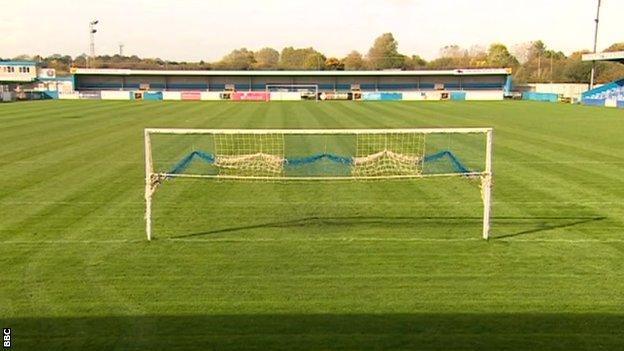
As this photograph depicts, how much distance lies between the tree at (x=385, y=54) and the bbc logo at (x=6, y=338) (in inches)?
5327

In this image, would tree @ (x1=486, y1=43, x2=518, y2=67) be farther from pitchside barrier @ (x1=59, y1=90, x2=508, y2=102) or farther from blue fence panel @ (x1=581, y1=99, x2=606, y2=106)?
blue fence panel @ (x1=581, y1=99, x2=606, y2=106)

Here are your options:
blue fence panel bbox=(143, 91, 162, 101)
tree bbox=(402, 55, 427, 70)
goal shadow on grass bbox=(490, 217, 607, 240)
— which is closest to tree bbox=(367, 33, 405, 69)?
tree bbox=(402, 55, 427, 70)

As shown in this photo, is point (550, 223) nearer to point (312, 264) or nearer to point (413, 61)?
point (312, 264)

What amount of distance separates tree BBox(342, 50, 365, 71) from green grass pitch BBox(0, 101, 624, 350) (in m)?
122

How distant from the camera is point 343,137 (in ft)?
82.3

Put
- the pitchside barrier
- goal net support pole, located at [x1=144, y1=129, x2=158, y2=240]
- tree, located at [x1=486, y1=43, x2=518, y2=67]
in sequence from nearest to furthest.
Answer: goal net support pole, located at [x1=144, y1=129, x2=158, y2=240] → the pitchside barrier → tree, located at [x1=486, y1=43, x2=518, y2=67]

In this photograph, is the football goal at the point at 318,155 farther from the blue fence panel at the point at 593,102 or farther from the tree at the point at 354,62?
the tree at the point at 354,62

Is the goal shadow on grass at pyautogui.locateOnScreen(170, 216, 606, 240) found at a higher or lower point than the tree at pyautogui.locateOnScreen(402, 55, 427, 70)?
lower

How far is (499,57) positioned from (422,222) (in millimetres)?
134624

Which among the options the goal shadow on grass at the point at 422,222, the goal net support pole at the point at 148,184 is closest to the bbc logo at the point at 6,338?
the goal net support pole at the point at 148,184

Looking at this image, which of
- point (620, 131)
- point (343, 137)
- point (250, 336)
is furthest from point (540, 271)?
point (620, 131)

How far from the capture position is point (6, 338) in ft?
20.2

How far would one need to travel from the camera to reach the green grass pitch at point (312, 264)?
6.41m

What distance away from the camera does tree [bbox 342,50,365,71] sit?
136m
